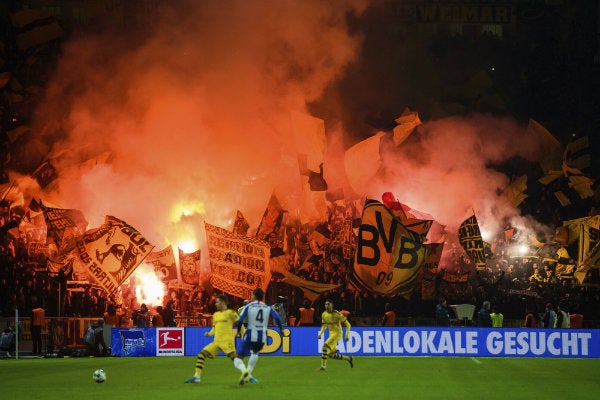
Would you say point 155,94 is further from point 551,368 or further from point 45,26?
point 551,368

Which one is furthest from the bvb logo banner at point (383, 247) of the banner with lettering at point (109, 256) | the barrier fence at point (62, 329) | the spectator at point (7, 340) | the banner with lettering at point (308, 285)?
the spectator at point (7, 340)

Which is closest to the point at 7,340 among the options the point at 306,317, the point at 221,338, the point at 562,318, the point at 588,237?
the point at 306,317

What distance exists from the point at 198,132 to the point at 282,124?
452cm

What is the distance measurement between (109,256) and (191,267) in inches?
156

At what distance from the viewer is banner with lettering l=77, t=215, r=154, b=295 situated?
30266 millimetres

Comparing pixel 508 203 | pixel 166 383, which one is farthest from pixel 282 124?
pixel 166 383

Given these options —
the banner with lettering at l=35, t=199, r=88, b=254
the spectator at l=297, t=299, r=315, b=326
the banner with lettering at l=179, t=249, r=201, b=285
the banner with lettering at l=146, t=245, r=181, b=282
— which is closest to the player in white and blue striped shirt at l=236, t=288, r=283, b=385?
the spectator at l=297, t=299, r=315, b=326

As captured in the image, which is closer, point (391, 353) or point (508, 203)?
point (391, 353)

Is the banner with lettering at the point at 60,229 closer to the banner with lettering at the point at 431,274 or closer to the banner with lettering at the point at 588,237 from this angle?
the banner with lettering at the point at 431,274

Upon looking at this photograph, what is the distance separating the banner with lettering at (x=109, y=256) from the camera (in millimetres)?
30266

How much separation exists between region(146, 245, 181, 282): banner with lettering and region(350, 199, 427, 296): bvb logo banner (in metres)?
7.55

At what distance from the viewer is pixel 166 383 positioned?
53.7 feet

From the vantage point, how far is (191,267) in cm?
3347

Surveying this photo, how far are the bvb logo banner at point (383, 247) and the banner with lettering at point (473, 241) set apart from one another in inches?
209
